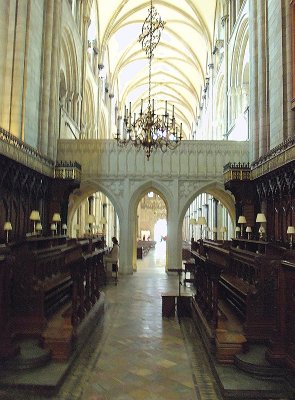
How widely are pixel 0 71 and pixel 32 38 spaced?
7.64ft

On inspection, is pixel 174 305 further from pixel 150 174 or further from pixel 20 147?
pixel 150 174

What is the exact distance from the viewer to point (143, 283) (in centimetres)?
1480

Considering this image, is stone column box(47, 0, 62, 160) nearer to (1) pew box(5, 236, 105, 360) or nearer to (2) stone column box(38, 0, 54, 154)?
(2) stone column box(38, 0, 54, 154)

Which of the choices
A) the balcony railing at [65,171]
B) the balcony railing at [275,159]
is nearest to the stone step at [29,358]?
the balcony railing at [275,159]

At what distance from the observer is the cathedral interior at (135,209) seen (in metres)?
5.30

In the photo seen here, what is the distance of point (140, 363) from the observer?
5.80 m

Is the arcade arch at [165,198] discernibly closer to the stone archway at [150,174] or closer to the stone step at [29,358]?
the stone archway at [150,174]

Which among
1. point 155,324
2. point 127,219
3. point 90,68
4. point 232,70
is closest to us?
point 155,324

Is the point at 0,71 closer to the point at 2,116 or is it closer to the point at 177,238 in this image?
the point at 2,116

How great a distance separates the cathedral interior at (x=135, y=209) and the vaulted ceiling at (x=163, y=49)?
0.58 feet

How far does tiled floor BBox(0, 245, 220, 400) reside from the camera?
475cm

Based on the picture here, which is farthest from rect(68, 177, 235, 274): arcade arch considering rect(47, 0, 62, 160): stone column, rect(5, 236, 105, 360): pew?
rect(5, 236, 105, 360): pew

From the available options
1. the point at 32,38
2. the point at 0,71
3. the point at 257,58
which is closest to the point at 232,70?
the point at 257,58

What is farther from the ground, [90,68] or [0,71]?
[90,68]
